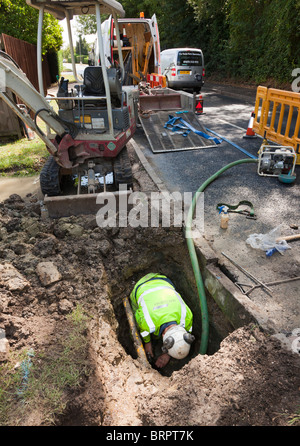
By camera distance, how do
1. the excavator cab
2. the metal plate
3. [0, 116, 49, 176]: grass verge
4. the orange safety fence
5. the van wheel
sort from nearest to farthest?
the excavator cab, the van wheel, the orange safety fence, [0, 116, 49, 176]: grass verge, the metal plate

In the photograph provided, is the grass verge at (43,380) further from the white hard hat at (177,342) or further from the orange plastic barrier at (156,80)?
the orange plastic barrier at (156,80)

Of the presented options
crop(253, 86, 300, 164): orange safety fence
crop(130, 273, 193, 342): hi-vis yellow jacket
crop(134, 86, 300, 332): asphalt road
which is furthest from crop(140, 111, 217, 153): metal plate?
crop(130, 273, 193, 342): hi-vis yellow jacket

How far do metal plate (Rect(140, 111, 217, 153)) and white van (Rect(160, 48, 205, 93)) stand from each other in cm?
784

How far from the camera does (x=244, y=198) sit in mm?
5422

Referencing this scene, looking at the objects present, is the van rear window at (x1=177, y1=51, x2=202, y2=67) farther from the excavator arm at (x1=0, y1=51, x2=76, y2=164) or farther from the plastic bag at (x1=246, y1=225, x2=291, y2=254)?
the plastic bag at (x1=246, y1=225, x2=291, y2=254)

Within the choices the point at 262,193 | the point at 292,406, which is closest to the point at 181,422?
the point at 292,406

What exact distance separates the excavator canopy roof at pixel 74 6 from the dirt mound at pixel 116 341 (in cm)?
319

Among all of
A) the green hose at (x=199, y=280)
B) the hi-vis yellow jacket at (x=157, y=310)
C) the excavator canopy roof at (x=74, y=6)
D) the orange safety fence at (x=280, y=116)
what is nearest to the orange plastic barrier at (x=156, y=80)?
the orange safety fence at (x=280, y=116)

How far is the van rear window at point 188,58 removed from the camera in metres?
15.7

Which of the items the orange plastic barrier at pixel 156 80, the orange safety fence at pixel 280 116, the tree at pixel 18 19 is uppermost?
the tree at pixel 18 19

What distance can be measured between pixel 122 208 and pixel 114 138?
1.27 metres

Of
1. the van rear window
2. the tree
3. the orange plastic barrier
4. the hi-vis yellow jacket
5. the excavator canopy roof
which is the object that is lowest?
the hi-vis yellow jacket

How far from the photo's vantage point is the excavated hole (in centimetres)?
383

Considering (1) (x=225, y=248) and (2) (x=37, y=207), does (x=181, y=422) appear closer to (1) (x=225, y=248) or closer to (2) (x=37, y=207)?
(1) (x=225, y=248)
